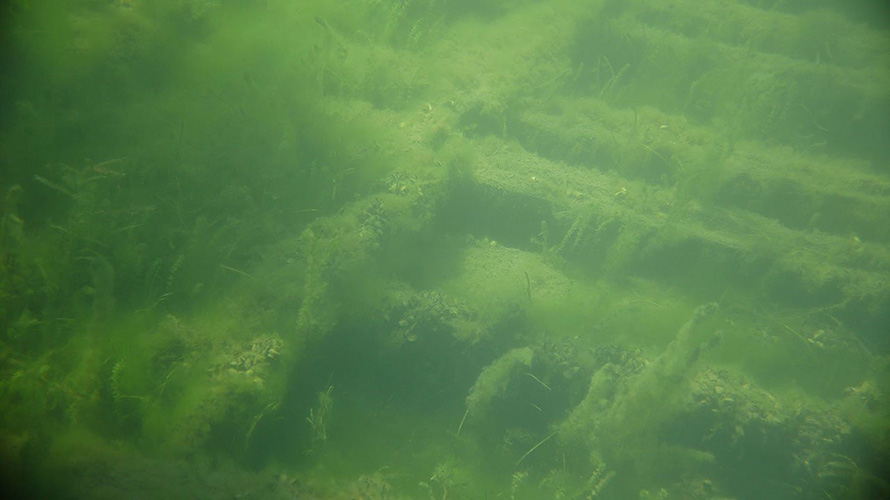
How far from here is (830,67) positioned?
774cm

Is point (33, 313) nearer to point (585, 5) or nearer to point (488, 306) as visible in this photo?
point (488, 306)

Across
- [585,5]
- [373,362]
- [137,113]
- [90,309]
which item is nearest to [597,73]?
[585,5]

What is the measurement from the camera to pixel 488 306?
14.8 ft

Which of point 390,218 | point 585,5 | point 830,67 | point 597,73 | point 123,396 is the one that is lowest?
point 123,396

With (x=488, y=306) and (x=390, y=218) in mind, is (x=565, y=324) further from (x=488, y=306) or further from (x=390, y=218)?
(x=390, y=218)

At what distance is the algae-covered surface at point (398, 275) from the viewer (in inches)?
A: 133

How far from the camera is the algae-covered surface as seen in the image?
3.39 meters

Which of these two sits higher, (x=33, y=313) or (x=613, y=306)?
(x=33, y=313)

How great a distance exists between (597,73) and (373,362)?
6.56 metres

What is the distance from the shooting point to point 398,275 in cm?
463

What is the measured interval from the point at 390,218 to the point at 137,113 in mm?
3233

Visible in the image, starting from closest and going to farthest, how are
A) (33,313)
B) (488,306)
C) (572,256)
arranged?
(33,313), (488,306), (572,256)

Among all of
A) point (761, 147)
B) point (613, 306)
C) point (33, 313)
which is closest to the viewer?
point (33, 313)

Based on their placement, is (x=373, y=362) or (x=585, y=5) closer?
(x=373, y=362)
